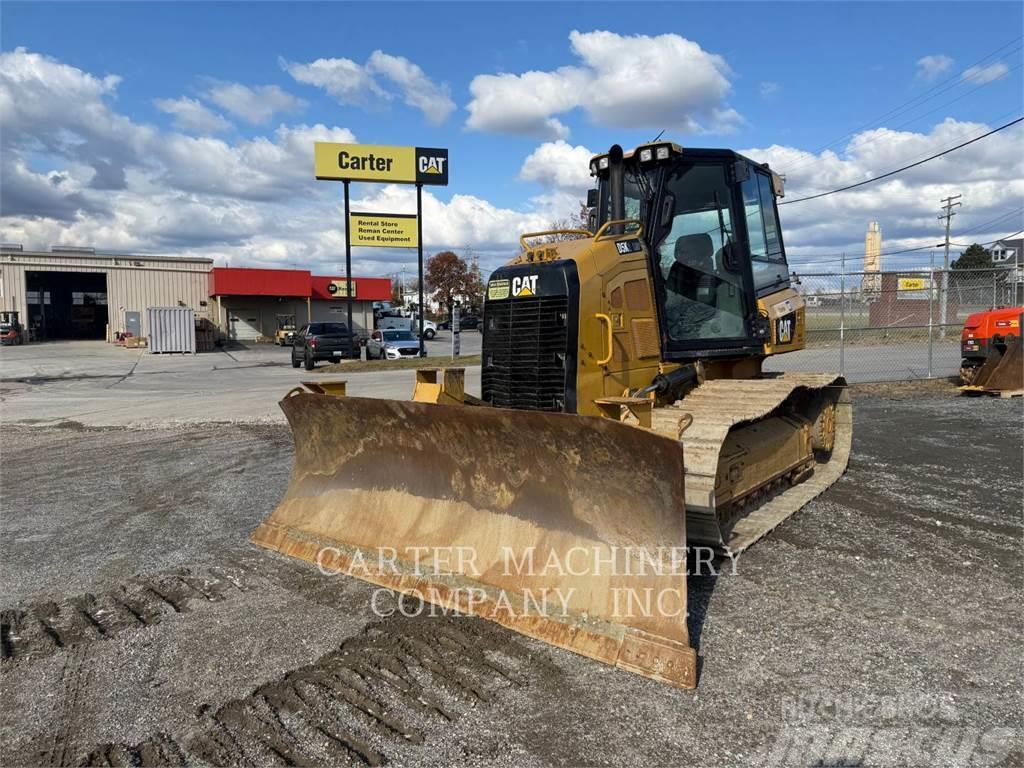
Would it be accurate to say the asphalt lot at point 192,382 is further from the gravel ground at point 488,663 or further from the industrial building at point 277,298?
the industrial building at point 277,298

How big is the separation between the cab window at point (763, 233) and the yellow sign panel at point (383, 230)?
887 inches

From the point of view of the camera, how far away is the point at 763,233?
6641 millimetres

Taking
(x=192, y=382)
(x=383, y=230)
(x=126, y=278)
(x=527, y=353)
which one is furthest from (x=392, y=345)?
(x=527, y=353)

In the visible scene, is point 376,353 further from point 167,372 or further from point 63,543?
point 63,543

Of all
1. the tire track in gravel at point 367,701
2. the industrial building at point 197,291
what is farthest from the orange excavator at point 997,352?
the industrial building at point 197,291

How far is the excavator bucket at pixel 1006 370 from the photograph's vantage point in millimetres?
12664

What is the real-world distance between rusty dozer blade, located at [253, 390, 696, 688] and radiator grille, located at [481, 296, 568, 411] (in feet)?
2.96

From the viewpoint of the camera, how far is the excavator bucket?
A: 1266 centimetres

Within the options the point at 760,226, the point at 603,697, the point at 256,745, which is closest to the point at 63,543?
the point at 256,745

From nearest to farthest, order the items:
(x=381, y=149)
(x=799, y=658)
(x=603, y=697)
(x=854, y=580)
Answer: (x=603, y=697)
(x=799, y=658)
(x=854, y=580)
(x=381, y=149)

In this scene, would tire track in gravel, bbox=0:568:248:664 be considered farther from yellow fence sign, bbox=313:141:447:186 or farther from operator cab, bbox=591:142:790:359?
yellow fence sign, bbox=313:141:447:186

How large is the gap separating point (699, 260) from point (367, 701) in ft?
14.0

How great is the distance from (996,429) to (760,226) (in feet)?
18.2

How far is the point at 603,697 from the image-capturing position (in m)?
3.19
